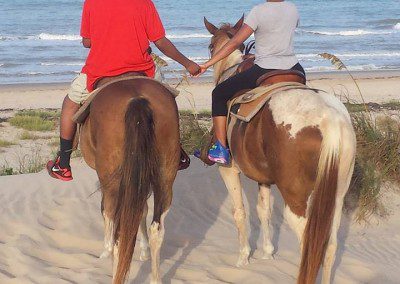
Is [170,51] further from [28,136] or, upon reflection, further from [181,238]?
[28,136]

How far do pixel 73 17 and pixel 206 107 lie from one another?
Result: 33.2 meters

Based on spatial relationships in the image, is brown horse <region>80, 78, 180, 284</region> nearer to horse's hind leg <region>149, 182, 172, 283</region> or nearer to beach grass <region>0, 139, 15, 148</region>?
horse's hind leg <region>149, 182, 172, 283</region>

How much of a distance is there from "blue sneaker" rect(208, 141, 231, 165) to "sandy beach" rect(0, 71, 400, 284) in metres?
0.95

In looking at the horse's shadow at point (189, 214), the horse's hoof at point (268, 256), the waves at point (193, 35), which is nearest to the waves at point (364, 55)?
the waves at point (193, 35)

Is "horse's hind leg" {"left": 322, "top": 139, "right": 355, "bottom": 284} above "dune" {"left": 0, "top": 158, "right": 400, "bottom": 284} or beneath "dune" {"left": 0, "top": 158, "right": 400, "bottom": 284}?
above

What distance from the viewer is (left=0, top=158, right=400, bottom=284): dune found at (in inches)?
266

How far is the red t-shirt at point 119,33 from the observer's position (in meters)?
6.47

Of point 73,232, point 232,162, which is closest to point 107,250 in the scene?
point 73,232

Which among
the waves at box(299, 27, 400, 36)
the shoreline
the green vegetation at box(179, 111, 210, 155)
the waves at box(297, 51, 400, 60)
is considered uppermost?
the green vegetation at box(179, 111, 210, 155)

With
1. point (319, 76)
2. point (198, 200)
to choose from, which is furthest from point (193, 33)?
point (198, 200)

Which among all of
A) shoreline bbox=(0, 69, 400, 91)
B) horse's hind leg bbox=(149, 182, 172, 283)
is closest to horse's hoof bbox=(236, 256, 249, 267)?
horse's hind leg bbox=(149, 182, 172, 283)

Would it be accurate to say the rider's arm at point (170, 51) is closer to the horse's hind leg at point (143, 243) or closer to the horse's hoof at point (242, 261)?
the horse's hind leg at point (143, 243)

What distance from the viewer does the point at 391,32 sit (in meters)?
41.7

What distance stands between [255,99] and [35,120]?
10.3m
